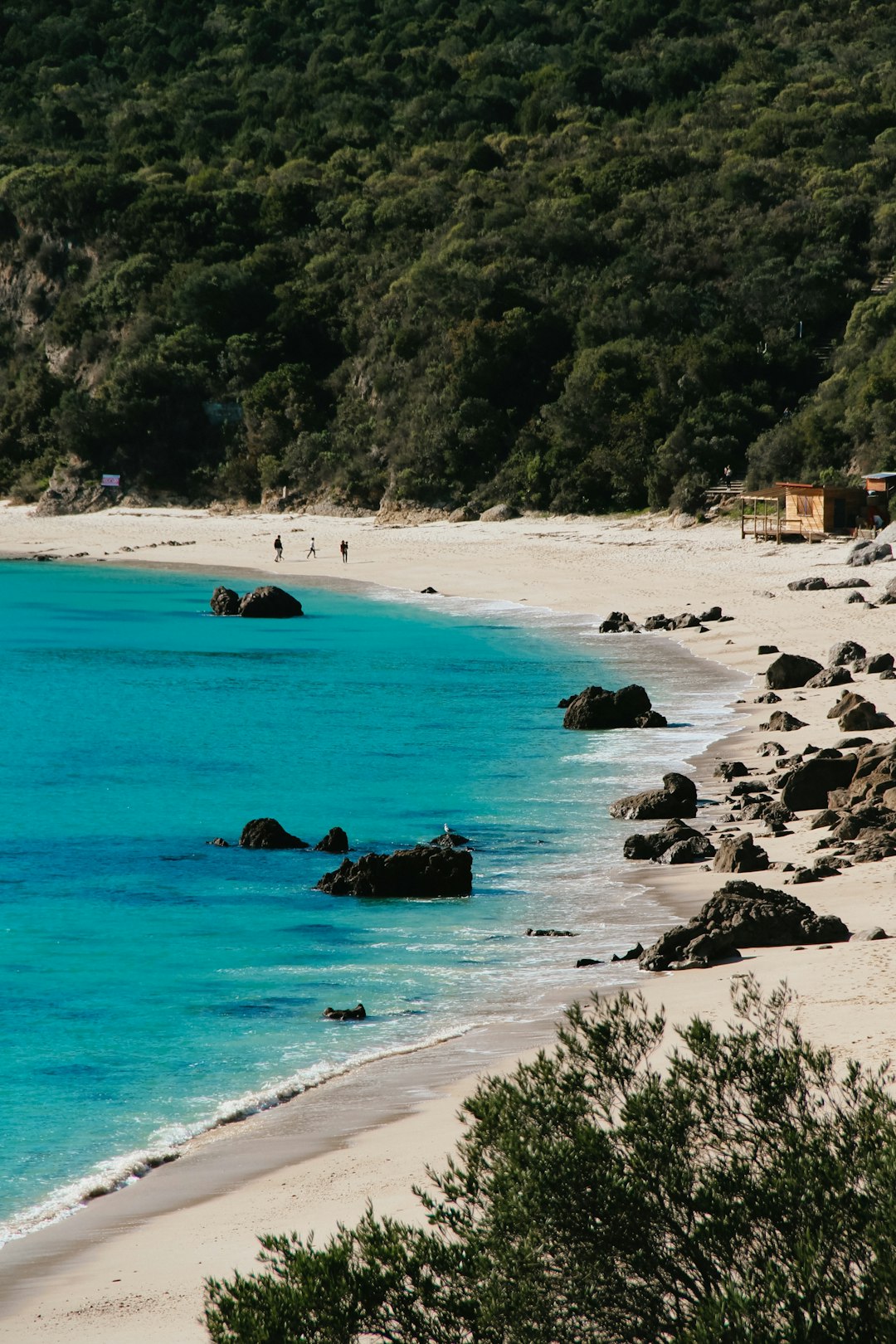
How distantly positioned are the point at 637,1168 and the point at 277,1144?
4.27m

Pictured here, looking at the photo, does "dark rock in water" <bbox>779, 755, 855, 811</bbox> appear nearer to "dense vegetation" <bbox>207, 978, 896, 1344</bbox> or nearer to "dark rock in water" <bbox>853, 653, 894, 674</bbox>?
"dark rock in water" <bbox>853, 653, 894, 674</bbox>

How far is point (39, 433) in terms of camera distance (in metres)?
76.4

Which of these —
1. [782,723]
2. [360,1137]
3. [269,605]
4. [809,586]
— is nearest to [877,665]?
[782,723]

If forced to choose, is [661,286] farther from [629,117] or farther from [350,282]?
[629,117]

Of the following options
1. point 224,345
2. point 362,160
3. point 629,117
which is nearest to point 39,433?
point 224,345

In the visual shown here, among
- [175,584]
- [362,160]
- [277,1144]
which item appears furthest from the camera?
[362,160]

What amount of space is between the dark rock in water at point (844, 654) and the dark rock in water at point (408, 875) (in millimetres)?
13609

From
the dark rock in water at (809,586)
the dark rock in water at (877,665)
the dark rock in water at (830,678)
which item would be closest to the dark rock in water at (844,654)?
the dark rock in water at (877,665)

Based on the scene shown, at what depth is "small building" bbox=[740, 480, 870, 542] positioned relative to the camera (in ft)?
150

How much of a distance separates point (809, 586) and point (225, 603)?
16607mm

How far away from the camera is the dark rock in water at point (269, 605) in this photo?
4253 centimetres

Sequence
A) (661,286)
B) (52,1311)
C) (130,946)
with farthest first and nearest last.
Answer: (661,286)
(130,946)
(52,1311)

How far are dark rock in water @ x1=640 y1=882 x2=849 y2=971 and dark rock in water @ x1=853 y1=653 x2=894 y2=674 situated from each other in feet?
48.5

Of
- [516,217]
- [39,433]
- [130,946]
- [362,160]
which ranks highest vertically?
[362,160]
